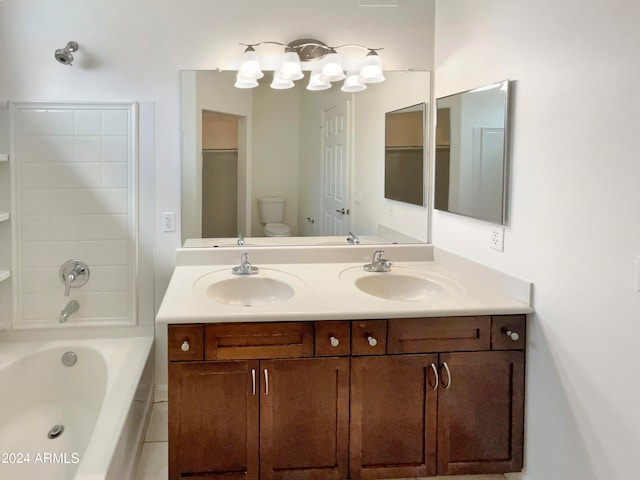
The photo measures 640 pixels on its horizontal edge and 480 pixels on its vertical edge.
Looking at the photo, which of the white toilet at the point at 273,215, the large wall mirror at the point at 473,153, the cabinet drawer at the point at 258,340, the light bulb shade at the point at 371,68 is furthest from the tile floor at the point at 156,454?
the light bulb shade at the point at 371,68

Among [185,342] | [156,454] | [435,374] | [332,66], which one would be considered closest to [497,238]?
[435,374]

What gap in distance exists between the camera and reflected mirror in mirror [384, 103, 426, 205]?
2555 millimetres

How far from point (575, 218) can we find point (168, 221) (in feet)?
6.09

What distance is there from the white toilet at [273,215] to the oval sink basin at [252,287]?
1.15 feet

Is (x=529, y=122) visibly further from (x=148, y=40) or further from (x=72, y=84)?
(x=72, y=84)

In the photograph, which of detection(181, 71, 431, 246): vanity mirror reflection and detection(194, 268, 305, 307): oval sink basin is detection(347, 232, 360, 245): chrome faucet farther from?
detection(194, 268, 305, 307): oval sink basin

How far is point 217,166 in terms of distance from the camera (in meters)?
2.46

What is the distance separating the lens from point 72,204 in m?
2.44

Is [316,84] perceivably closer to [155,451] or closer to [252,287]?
[252,287]

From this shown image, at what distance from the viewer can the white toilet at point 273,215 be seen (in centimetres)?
252

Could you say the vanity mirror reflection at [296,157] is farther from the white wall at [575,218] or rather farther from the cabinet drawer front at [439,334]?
the cabinet drawer front at [439,334]

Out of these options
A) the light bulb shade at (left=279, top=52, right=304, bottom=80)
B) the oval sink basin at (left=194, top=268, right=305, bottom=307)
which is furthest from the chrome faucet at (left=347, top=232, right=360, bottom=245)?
the light bulb shade at (left=279, top=52, right=304, bottom=80)

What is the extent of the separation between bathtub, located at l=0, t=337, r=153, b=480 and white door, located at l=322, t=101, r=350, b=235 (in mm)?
1148

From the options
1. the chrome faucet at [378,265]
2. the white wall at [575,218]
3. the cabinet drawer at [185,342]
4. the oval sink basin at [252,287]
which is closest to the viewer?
the white wall at [575,218]
